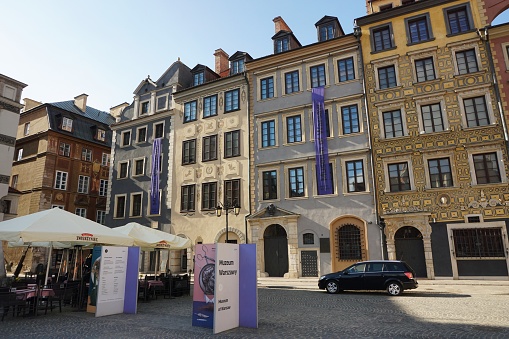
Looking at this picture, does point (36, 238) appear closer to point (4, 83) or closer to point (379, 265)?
point (379, 265)

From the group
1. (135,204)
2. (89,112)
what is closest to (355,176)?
(135,204)

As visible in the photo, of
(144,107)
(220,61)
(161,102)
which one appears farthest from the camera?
(144,107)

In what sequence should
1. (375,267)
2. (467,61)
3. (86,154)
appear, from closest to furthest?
(375,267) → (467,61) → (86,154)

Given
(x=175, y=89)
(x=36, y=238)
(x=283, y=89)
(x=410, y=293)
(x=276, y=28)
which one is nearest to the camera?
(x=36, y=238)

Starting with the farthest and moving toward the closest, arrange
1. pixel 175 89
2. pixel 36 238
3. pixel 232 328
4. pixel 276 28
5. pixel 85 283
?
pixel 175 89, pixel 276 28, pixel 85 283, pixel 36 238, pixel 232 328

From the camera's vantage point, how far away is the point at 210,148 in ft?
90.9

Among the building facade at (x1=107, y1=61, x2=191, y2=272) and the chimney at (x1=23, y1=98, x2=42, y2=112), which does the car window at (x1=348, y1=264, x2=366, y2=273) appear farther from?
the chimney at (x1=23, y1=98, x2=42, y2=112)

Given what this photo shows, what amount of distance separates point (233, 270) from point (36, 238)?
5873 millimetres

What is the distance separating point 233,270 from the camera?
28.4 feet

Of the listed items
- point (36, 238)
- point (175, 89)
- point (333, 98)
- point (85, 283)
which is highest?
point (175, 89)

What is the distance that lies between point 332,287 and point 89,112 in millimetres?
36814

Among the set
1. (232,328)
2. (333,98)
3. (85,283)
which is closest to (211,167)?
(333,98)

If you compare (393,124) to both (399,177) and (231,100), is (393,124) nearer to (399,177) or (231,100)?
(399,177)

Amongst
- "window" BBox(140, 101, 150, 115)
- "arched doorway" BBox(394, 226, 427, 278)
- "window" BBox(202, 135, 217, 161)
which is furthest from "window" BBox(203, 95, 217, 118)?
"arched doorway" BBox(394, 226, 427, 278)
